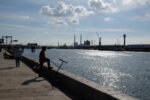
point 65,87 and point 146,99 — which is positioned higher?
point 65,87

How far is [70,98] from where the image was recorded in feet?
28.5

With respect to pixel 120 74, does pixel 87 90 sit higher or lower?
Answer: higher

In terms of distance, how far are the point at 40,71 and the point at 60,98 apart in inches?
245

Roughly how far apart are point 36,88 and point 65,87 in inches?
46.2

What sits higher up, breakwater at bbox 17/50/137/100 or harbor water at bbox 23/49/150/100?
breakwater at bbox 17/50/137/100

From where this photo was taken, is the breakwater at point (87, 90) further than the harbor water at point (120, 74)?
No

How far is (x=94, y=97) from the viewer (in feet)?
25.7

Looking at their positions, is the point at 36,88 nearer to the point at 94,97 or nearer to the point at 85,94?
the point at 85,94

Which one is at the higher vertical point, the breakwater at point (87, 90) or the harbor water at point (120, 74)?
the breakwater at point (87, 90)

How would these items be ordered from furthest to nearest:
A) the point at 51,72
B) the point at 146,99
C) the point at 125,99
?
1. the point at 146,99
2. the point at 51,72
3. the point at 125,99

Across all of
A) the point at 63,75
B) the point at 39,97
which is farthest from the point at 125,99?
the point at 63,75

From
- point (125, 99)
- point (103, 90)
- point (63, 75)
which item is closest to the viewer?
point (125, 99)

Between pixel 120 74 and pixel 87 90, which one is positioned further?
pixel 120 74

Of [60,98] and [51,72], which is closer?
[60,98]
